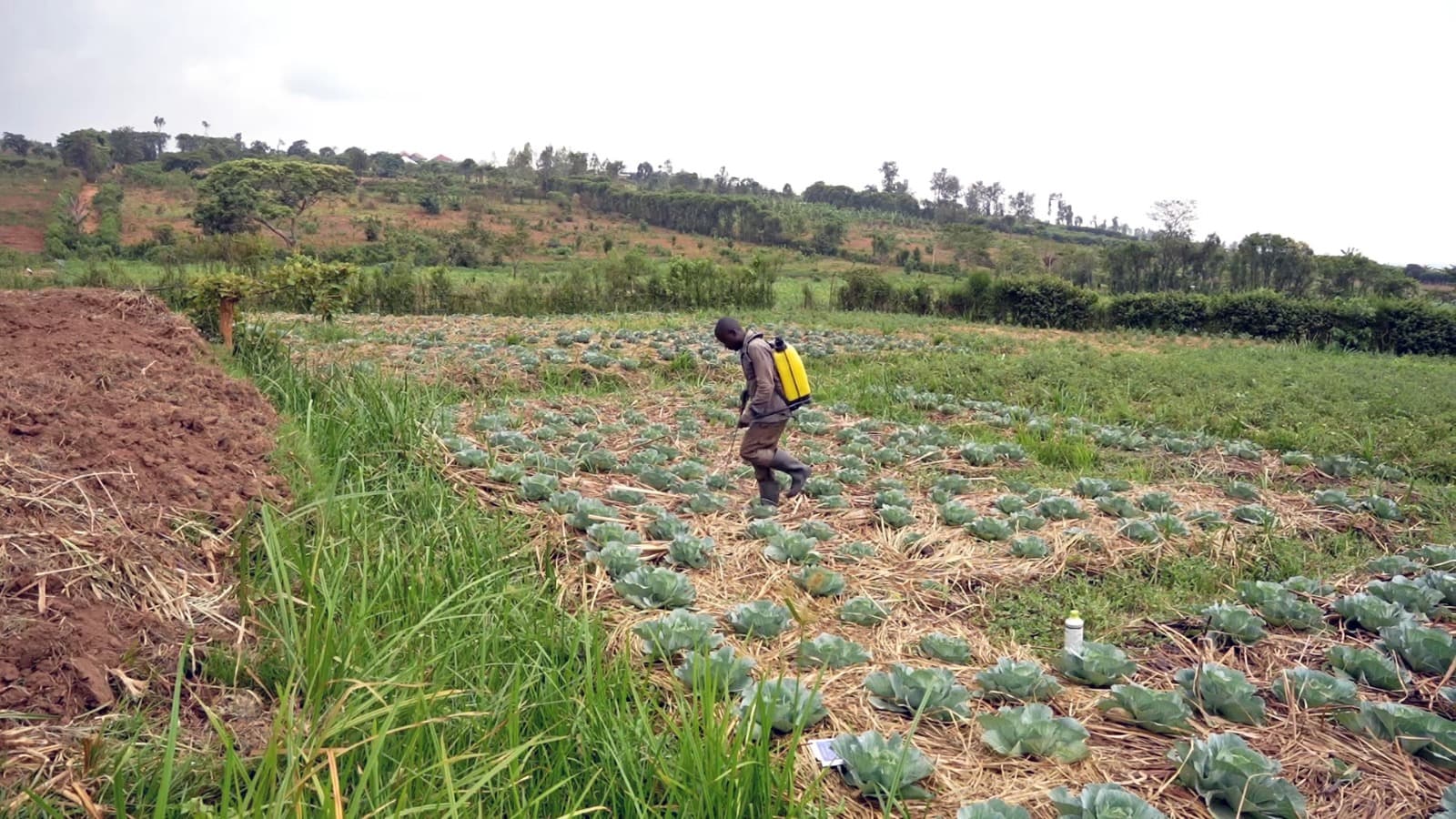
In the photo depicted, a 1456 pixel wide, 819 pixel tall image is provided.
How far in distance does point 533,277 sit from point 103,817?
73.1ft

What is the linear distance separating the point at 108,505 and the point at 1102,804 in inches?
135

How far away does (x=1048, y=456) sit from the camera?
7078 millimetres

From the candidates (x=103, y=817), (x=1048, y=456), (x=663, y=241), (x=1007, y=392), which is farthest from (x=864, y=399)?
(x=663, y=241)

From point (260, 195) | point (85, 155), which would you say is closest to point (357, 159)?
point (85, 155)

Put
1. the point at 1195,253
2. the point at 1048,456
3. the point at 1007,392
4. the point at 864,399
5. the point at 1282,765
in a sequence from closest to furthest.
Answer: the point at 1282,765
the point at 1048,456
the point at 864,399
the point at 1007,392
the point at 1195,253

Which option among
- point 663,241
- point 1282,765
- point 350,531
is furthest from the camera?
point 663,241

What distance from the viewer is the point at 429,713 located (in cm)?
228

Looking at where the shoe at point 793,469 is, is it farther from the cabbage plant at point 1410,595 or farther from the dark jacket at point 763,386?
the cabbage plant at point 1410,595

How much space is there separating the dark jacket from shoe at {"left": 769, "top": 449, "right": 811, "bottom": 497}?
25 cm

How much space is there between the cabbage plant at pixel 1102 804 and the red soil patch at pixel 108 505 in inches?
101

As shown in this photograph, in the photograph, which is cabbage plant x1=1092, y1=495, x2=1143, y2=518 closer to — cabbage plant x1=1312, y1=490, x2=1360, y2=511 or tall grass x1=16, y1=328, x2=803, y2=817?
cabbage plant x1=1312, y1=490, x2=1360, y2=511

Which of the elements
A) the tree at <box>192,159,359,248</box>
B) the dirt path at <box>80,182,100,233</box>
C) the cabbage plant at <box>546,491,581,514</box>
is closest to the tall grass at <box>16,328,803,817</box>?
the cabbage plant at <box>546,491,581,514</box>

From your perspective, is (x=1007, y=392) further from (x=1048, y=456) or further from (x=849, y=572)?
(x=849, y=572)

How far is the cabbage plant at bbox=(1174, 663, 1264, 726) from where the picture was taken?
294cm
